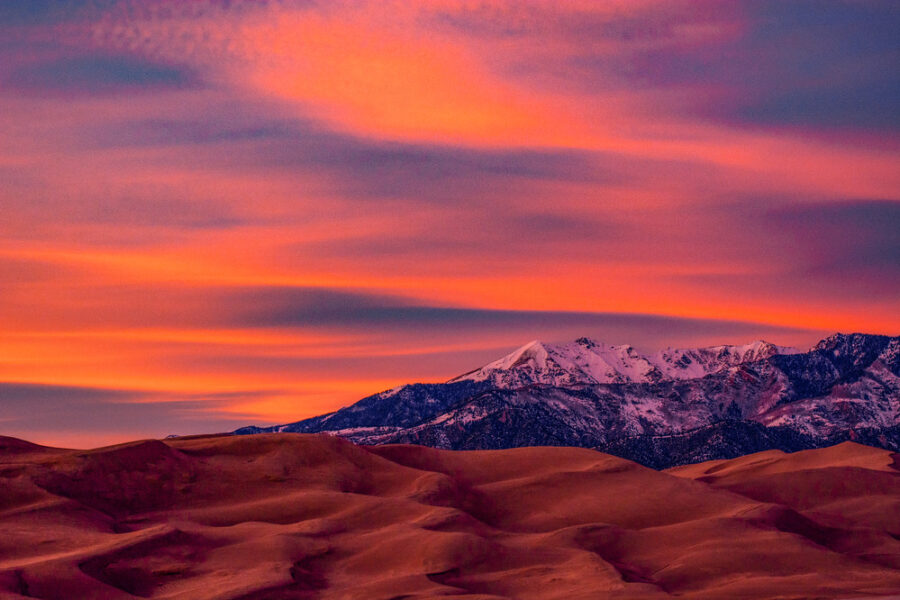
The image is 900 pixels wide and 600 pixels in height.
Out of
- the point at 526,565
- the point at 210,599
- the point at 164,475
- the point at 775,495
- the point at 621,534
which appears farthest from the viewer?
the point at 775,495

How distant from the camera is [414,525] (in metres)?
121

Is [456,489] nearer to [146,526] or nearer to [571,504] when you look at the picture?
[571,504]

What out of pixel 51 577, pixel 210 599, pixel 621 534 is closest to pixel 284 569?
pixel 210 599

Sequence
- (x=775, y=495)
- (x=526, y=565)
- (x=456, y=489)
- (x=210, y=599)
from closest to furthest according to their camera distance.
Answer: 1. (x=210, y=599)
2. (x=526, y=565)
3. (x=456, y=489)
4. (x=775, y=495)

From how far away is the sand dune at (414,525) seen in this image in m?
101

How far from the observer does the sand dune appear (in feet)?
331

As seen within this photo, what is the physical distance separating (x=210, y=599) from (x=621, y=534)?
48.4 metres

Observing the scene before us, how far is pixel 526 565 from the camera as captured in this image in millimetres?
109938

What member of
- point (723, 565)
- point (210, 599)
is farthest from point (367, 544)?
point (723, 565)

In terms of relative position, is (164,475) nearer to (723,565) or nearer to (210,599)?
(210,599)

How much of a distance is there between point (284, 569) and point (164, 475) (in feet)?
137

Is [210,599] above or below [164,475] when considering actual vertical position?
below

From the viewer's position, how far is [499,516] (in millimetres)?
144125

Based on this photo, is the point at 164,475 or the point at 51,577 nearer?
the point at 51,577
